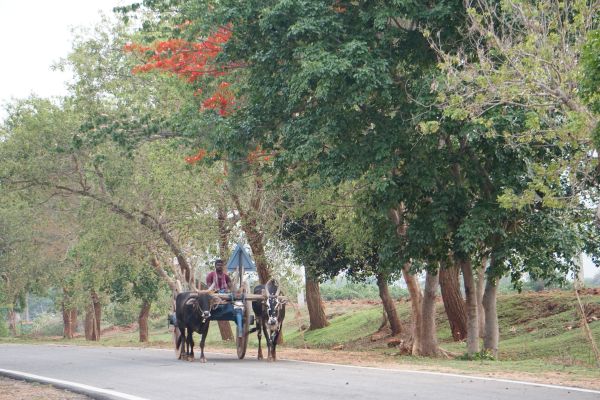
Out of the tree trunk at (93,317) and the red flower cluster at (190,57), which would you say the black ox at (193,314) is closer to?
the red flower cluster at (190,57)

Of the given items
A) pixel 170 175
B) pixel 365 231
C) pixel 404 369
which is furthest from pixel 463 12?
pixel 170 175

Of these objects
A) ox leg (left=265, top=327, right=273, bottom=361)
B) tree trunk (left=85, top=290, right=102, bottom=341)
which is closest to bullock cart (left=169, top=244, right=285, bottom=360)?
ox leg (left=265, top=327, right=273, bottom=361)

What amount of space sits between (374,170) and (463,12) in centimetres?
355

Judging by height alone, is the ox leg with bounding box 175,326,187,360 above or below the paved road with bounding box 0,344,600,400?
above

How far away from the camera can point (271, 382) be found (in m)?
13.7

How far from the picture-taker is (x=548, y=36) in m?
15.1

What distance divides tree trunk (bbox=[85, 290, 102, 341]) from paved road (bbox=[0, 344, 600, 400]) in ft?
105

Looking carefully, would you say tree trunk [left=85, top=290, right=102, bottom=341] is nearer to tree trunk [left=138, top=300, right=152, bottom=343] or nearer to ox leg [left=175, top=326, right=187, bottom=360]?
tree trunk [left=138, top=300, right=152, bottom=343]

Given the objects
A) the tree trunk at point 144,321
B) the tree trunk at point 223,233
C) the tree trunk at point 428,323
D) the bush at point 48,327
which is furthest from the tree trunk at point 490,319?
the bush at point 48,327

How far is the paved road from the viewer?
11.6 meters

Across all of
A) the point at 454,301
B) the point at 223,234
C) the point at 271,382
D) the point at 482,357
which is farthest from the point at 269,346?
the point at 454,301

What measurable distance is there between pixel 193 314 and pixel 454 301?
13.6 metres

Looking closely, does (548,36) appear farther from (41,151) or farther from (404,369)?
(41,151)

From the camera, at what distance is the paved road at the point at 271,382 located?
1162cm
